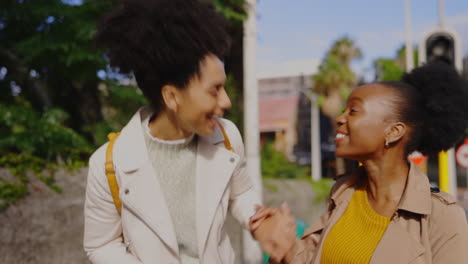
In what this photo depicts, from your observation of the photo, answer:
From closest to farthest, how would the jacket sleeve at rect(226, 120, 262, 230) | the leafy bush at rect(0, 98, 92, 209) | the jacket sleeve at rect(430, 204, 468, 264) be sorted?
1. the jacket sleeve at rect(430, 204, 468, 264)
2. the jacket sleeve at rect(226, 120, 262, 230)
3. the leafy bush at rect(0, 98, 92, 209)

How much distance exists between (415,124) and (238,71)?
5.94 metres

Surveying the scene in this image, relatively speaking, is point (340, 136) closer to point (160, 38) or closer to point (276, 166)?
point (160, 38)

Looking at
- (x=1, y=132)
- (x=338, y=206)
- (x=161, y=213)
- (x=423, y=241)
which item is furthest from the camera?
(x=1, y=132)

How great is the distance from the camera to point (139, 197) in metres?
1.92

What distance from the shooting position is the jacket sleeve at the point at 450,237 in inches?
66.9

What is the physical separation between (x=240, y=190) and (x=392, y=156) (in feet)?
2.71

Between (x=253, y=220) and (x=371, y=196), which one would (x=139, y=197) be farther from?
(x=371, y=196)

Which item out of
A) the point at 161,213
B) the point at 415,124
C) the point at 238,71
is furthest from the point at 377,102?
the point at 238,71

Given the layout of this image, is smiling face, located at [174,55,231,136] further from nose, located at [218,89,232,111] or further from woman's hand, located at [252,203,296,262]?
woman's hand, located at [252,203,296,262]

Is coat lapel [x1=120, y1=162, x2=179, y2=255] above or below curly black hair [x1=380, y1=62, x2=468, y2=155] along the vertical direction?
below

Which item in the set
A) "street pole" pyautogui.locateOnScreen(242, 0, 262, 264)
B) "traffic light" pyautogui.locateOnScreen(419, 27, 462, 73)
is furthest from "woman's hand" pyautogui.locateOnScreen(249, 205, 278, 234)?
"traffic light" pyautogui.locateOnScreen(419, 27, 462, 73)

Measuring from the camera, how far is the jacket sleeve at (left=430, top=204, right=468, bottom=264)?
1700 millimetres

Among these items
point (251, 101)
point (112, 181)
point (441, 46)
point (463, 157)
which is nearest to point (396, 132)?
point (112, 181)

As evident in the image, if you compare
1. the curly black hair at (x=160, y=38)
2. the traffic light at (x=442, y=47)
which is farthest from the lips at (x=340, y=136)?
the traffic light at (x=442, y=47)
